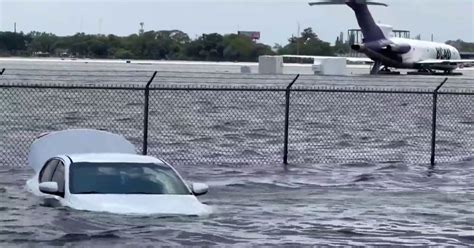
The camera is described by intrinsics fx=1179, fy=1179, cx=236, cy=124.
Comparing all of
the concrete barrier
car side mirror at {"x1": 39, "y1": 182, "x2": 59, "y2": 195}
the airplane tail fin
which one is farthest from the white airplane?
car side mirror at {"x1": 39, "y1": 182, "x2": 59, "y2": 195}

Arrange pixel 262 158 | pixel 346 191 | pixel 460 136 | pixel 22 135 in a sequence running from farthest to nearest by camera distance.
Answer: pixel 460 136 < pixel 22 135 < pixel 262 158 < pixel 346 191

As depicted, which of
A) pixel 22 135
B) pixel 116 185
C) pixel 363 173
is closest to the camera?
pixel 116 185

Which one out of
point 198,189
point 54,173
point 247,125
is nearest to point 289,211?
point 198,189

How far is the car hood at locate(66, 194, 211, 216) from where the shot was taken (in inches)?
533

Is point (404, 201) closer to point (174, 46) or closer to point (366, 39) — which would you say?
point (366, 39)

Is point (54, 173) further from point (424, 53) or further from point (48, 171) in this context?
point (424, 53)

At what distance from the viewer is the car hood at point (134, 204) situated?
13531 millimetres

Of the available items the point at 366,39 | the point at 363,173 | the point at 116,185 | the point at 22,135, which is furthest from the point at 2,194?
the point at 366,39

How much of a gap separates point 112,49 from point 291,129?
9392cm

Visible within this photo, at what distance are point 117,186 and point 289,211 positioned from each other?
2937 mm

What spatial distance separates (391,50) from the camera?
296 feet

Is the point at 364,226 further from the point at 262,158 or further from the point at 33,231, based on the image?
the point at 262,158

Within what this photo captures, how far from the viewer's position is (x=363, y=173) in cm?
2205

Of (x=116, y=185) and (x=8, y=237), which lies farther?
(x=116, y=185)
